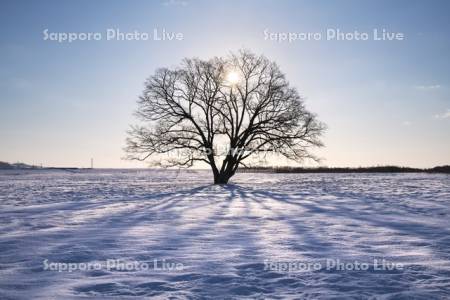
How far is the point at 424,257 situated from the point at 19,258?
567 cm

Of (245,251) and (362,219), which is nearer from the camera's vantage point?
(245,251)

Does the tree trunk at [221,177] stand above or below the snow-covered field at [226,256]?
above

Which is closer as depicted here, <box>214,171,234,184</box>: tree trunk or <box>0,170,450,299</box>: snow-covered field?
<box>0,170,450,299</box>: snow-covered field

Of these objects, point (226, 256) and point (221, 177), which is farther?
point (221, 177)

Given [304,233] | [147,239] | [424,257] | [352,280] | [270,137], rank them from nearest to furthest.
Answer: [352,280]
[424,257]
[147,239]
[304,233]
[270,137]

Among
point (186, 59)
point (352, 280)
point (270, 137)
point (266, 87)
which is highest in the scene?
point (186, 59)

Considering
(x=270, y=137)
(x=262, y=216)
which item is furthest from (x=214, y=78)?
(x=262, y=216)

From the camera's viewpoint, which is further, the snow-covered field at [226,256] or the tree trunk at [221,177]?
the tree trunk at [221,177]

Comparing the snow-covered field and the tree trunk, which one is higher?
the tree trunk

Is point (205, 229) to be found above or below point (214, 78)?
below

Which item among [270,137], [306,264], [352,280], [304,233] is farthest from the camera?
[270,137]

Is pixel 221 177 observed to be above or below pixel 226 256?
above

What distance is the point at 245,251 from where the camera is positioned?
17.2 ft

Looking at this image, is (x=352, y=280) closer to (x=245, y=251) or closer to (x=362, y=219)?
(x=245, y=251)
